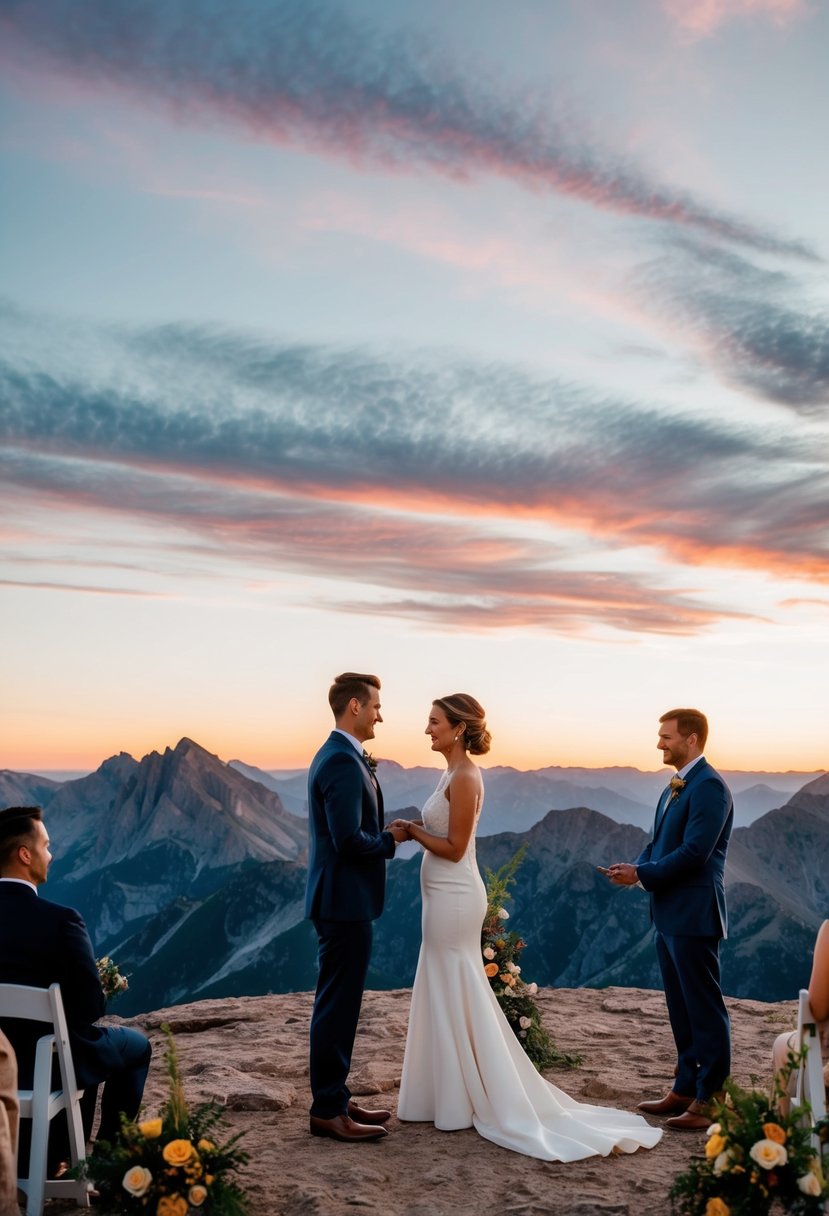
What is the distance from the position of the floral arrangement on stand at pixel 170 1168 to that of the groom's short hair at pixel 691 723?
4.56 m

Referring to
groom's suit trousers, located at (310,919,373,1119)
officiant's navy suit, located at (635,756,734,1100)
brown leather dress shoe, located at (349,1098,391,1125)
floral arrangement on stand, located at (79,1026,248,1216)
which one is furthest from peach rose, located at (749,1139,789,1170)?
brown leather dress shoe, located at (349,1098,391,1125)

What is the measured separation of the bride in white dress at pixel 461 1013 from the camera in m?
7.40

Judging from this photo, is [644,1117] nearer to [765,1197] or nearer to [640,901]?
[765,1197]

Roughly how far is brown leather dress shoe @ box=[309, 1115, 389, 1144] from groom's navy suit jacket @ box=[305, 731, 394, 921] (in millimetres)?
1400

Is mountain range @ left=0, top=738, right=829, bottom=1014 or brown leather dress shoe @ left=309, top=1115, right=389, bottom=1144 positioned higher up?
brown leather dress shoe @ left=309, top=1115, right=389, bottom=1144

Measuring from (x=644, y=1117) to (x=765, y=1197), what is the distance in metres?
3.19

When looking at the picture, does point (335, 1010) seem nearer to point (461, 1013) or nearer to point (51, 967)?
point (461, 1013)

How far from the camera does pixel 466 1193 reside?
630cm

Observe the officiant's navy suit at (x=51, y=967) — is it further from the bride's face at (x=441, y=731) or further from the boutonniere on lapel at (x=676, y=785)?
the boutonniere on lapel at (x=676, y=785)

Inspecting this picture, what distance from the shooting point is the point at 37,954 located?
600cm

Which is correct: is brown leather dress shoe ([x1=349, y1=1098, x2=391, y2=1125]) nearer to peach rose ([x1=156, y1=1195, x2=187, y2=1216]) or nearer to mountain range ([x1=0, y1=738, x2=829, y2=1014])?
peach rose ([x1=156, y1=1195, x2=187, y2=1216])

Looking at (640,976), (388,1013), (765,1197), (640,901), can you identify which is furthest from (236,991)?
(765,1197)

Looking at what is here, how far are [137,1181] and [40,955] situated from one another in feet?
4.74

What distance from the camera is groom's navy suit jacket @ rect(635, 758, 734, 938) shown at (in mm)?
7934
